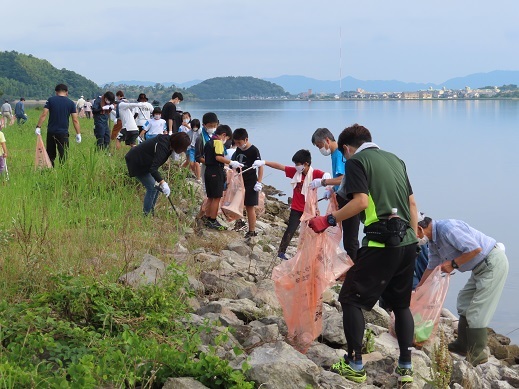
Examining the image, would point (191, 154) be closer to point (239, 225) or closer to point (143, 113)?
point (143, 113)

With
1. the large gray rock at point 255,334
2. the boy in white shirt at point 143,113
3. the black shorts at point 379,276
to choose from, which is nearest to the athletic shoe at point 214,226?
the large gray rock at point 255,334

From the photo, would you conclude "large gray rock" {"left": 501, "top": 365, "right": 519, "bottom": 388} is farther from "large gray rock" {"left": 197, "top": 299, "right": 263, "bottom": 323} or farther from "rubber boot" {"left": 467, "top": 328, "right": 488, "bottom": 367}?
"large gray rock" {"left": 197, "top": 299, "right": 263, "bottom": 323}

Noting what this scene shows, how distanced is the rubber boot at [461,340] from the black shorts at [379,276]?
1.81m

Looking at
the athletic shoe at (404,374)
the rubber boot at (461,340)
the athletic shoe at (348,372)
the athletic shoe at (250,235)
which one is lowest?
the rubber boot at (461,340)

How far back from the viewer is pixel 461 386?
567cm

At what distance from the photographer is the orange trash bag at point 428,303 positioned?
659cm

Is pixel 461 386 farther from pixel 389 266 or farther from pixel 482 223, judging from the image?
pixel 482 223

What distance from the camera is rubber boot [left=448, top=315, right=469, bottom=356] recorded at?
6996 mm

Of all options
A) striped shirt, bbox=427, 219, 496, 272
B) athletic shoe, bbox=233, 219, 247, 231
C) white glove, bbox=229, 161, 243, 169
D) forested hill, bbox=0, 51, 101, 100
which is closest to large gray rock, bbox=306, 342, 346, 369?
striped shirt, bbox=427, 219, 496, 272

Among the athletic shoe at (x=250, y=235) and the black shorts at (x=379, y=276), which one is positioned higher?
the black shorts at (x=379, y=276)

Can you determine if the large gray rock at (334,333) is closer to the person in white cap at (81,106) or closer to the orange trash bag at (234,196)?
the orange trash bag at (234,196)

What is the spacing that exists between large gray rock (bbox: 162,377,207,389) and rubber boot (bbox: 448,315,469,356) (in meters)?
3.31

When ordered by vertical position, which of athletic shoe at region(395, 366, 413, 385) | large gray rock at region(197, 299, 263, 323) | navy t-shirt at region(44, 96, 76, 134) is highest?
navy t-shirt at region(44, 96, 76, 134)

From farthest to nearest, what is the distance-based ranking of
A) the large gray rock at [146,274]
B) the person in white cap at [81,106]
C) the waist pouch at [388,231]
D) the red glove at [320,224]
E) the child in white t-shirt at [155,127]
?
the person in white cap at [81,106] < the child in white t-shirt at [155,127] < the large gray rock at [146,274] < the red glove at [320,224] < the waist pouch at [388,231]
